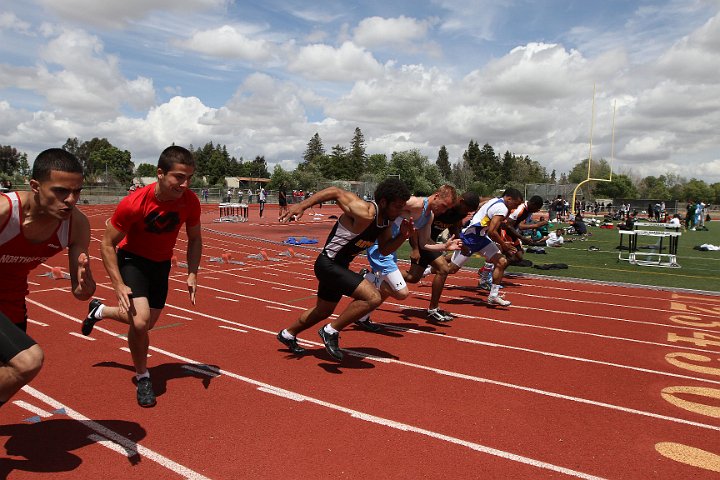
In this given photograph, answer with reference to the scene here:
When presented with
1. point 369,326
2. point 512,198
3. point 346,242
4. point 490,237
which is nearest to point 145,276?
point 346,242

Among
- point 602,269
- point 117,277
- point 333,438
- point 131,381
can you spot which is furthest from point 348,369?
point 602,269

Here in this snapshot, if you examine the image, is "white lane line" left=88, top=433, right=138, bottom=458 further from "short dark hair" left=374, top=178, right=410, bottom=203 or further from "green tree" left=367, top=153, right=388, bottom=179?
"green tree" left=367, top=153, right=388, bottom=179

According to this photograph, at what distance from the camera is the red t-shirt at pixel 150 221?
394 cm

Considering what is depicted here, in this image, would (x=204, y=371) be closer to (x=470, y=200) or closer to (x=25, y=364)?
(x=25, y=364)

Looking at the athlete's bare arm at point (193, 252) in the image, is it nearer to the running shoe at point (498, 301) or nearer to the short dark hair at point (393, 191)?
the short dark hair at point (393, 191)

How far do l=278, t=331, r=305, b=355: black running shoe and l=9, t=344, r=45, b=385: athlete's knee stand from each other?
296 centimetres

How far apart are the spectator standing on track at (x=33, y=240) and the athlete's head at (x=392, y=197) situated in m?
2.54

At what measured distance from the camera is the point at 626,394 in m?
4.66

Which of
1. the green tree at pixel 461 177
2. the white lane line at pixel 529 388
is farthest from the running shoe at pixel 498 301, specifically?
the green tree at pixel 461 177

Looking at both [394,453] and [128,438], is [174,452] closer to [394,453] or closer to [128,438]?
[128,438]

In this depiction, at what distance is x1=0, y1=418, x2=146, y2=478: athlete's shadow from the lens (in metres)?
3.17

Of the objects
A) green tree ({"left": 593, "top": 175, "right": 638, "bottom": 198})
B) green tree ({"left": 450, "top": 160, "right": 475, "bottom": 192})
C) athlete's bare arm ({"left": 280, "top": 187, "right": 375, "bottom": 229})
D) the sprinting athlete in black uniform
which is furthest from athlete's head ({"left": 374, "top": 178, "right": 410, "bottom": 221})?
green tree ({"left": 593, "top": 175, "right": 638, "bottom": 198})

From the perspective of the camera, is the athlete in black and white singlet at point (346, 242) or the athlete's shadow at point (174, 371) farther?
the athlete in black and white singlet at point (346, 242)

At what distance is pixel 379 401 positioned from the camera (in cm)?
430
